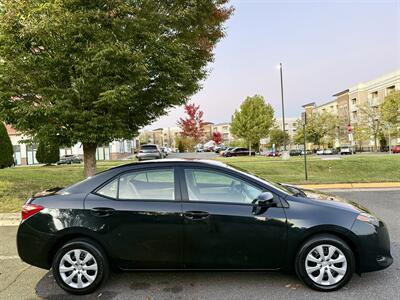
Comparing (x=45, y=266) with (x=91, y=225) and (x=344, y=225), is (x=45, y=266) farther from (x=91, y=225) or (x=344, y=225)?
(x=344, y=225)

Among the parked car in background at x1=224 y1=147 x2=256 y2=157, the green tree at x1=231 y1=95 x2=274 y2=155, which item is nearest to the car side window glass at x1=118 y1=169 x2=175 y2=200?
the parked car in background at x1=224 y1=147 x2=256 y2=157

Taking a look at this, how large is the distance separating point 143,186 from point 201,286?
1.34 m

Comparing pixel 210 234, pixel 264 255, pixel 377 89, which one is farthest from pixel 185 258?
pixel 377 89

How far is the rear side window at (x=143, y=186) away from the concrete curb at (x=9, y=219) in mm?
4567

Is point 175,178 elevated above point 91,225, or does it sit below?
above

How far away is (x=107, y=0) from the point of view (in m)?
7.95

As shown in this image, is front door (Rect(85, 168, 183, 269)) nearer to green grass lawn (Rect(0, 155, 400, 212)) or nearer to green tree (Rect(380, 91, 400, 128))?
green grass lawn (Rect(0, 155, 400, 212))

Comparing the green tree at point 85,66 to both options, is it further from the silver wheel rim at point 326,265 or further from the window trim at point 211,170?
the silver wheel rim at point 326,265

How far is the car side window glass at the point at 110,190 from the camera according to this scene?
161 inches

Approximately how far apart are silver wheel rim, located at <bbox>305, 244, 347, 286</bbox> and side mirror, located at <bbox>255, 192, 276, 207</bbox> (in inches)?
26.9

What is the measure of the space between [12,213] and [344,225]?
7.23 metres

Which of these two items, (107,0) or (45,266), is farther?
(107,0)

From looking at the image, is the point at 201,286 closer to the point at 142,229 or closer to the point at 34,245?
the point at 142,229

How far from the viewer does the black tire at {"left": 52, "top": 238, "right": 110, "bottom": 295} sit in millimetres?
3922
